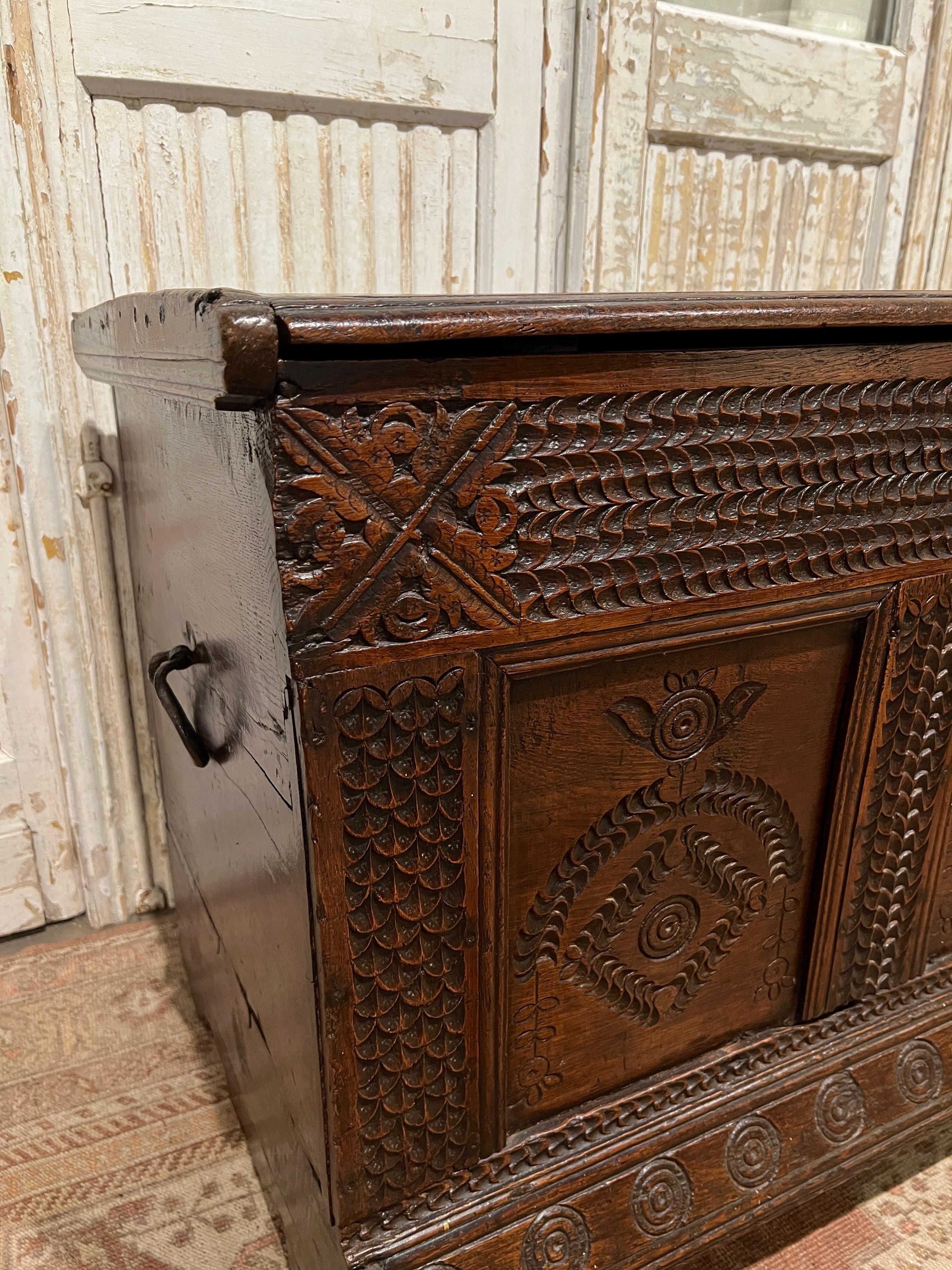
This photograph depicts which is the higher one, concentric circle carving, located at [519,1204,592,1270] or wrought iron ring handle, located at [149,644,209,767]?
wrought iron ring handle, located at [149,644,209,767]

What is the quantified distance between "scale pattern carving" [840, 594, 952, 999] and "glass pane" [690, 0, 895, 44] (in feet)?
4.01

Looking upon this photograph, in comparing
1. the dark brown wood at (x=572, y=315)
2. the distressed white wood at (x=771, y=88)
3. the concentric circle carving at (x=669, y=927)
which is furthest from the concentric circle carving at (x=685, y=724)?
the distressed white wood at (x=771, y=88)

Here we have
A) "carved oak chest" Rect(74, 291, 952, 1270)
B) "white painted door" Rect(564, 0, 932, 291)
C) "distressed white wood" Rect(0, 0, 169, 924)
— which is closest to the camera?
"carved oak chest" Rect(74, 291, 952, 1270)

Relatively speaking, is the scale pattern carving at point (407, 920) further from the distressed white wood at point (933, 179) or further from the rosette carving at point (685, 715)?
the distressed white wood at point (933, 179)

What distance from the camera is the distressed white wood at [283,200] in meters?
1.20

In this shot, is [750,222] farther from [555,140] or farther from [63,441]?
[63,441]

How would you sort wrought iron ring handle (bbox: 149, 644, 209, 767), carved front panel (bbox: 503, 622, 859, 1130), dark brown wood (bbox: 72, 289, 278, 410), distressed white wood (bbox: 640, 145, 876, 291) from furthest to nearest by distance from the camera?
distressed white wood (bbox: 640, 145, 876, 291), wrought iron ring handle (bbox: 149, 644, 209, 767), carved front panel (bbox: 503, 622, 859, 1130), dark brown wood (bbox: 72, 289, 278, 410)

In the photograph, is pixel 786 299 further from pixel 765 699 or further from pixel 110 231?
pixel 110 231

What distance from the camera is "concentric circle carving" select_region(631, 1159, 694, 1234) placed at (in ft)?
2.60

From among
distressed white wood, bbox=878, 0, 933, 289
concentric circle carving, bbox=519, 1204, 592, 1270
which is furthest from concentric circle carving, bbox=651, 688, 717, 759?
distressed white wood, bbox=878, 0, 933, 289

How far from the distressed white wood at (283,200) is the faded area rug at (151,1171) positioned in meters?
1.03

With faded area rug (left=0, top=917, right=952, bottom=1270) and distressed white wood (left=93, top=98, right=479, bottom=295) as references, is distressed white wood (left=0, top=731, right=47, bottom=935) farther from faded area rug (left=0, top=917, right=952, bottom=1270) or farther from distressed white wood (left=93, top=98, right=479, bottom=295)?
distressed white wood (left=93, top=98, right=479, bottom=295)

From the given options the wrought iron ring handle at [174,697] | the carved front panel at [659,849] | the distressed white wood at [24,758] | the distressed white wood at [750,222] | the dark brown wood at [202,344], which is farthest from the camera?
the distressed white wood at [750,222]

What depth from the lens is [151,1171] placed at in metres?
1.02
